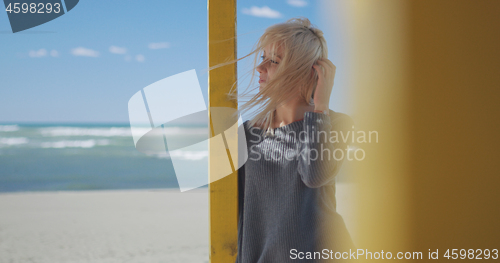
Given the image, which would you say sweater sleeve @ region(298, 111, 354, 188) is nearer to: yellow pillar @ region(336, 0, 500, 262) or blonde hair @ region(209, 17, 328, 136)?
blonde hair @ region(209, 17, 328, 136)

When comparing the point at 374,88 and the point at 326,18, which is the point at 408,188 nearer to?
the point at 374,88

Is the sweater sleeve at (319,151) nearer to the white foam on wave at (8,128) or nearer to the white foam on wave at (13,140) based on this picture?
the white foam on wave at (13,140)

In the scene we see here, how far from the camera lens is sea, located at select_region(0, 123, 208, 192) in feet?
18.7

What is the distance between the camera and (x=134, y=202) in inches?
165

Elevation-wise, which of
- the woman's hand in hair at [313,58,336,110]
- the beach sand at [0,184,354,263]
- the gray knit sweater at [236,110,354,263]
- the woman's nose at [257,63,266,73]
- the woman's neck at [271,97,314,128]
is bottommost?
the beach sand at [0,184,354,263]

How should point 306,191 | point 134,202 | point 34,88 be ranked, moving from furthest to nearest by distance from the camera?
point 34,88 < point 134,202 < point 306,191

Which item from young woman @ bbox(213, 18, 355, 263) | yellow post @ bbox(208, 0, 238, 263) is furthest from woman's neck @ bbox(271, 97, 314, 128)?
yellow post @ bbox(208, 0, 238, 263)

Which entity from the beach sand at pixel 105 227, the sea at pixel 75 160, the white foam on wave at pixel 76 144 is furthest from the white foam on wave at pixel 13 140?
the beach sand at pixel 105 227

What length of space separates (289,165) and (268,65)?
0.24m

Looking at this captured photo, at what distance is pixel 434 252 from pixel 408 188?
0.69 feet

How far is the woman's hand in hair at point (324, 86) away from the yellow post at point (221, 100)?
0.19 meters

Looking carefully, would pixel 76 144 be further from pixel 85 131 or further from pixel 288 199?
pixel 288 199

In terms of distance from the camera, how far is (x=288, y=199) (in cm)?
70

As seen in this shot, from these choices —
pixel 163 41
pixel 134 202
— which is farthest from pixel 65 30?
pixel 134 202
